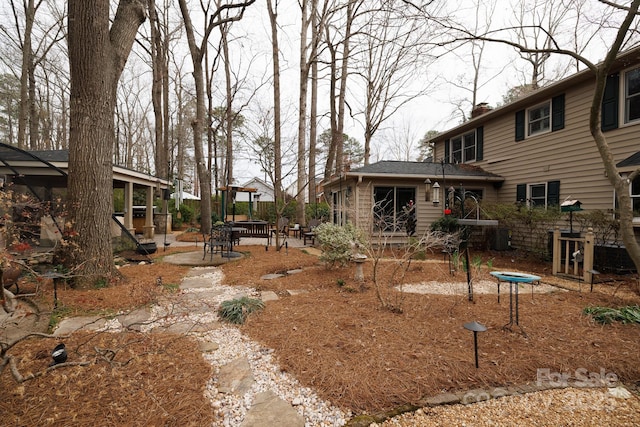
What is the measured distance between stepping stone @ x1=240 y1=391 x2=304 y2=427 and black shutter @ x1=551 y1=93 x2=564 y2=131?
33.4 ft

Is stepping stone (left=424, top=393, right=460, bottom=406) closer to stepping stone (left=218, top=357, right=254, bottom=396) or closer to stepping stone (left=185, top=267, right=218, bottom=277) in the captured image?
stepping stone (left=218, top=357, right=254, bottom=396)

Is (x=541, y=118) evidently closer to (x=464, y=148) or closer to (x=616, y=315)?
(x=464, y=148)

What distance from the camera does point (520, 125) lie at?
9461 millimetres

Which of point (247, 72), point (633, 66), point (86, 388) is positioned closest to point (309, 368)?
point (86, 388)

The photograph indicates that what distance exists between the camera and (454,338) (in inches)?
117

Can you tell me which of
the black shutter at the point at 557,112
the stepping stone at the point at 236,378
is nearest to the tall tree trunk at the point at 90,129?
the stepping stone at the point at 236,378

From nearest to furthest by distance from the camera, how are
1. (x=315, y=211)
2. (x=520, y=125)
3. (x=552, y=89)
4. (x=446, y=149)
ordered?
(x=552, y=89), (x=520, y=125), (x=446, y=149), (x=315, y=211)

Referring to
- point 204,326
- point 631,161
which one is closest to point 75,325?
point 204,326

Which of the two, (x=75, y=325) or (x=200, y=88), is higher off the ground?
(x=200, y=88)

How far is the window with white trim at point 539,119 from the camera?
8742 mm

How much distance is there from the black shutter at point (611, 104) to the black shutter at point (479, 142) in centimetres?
408

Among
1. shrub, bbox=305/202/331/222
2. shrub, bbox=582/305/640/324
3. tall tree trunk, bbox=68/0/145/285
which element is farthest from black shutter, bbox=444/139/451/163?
tall tree trunk, bbox=68/0/145/285

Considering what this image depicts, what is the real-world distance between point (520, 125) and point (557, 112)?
1.21 m

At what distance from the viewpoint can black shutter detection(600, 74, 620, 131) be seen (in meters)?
6.94
